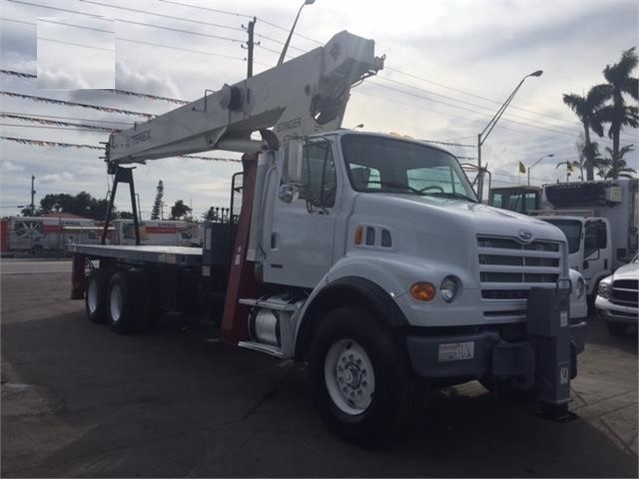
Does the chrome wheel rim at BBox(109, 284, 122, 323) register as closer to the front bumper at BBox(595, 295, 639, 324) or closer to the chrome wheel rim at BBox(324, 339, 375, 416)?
the chrome wheel rim at BBox(324, 339, 375, 416)

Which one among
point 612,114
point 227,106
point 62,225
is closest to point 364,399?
point 227,106

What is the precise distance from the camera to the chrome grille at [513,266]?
5.06 m

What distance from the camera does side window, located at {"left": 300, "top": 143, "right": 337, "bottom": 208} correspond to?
603cm

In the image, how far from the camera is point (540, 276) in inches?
217

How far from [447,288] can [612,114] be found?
1512 inches

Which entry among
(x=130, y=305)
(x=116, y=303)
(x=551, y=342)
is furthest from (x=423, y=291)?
(x=116, y=303)

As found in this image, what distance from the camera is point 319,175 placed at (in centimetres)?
619

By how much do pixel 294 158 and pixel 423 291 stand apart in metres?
1.93

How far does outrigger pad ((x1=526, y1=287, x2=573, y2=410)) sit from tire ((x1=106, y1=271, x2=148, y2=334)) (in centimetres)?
697

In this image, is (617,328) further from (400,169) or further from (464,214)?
(464,214)

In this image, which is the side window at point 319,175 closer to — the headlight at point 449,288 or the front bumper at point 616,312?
the headlight at point 449,288

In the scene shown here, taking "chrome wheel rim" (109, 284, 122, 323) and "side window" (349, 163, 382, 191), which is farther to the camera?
"chrome wheel rim" (109, 284, 122, 323)

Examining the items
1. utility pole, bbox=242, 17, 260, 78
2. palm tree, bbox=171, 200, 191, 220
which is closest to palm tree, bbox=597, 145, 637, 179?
utility pole, bbox=242, 17, 260, 78

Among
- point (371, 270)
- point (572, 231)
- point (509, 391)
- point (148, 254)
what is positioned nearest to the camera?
point (371, 270)
